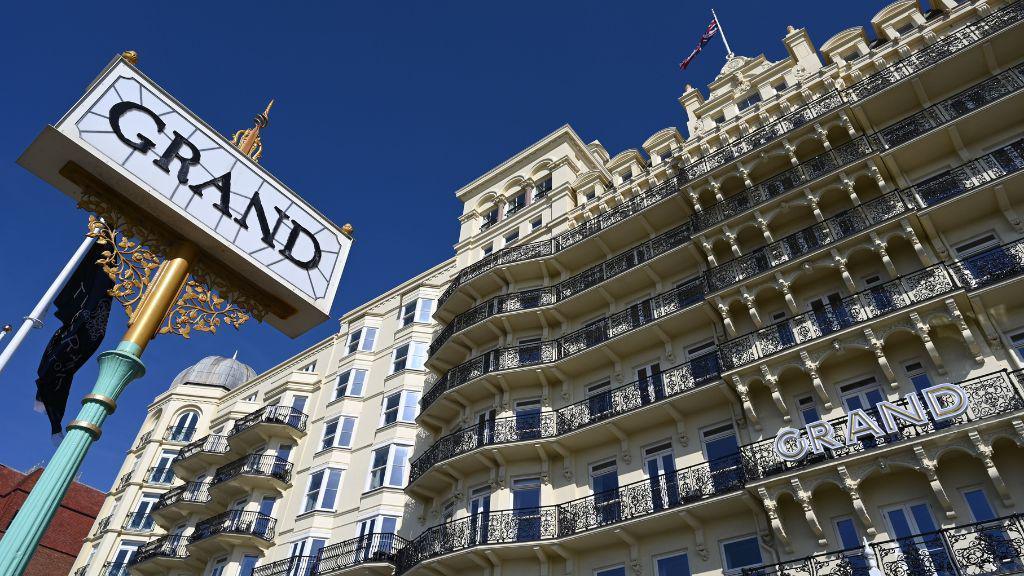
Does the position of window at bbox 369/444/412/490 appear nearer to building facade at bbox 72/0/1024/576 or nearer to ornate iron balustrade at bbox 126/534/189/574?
building facade at bbox 72/0/1024/576

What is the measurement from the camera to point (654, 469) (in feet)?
70.0

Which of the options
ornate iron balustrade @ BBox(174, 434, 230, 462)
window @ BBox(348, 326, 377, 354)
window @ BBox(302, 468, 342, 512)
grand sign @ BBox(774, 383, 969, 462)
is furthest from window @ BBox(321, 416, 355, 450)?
grand sign @ BBox(774, 383, 969, 462)

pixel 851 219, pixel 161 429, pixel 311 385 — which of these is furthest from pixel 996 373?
pixel 161 429

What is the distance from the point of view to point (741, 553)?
1792 cm

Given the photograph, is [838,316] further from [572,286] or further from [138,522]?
[138,522]

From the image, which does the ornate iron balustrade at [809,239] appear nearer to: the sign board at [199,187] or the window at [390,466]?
the window at [390,466]

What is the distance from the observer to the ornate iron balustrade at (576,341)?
24.0 meters

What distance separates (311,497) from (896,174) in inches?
1095

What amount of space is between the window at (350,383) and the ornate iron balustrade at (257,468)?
4354 millimetres

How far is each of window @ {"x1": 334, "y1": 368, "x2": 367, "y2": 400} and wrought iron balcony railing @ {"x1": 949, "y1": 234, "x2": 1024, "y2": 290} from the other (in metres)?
27.0

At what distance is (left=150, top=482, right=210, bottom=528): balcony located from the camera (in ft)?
116

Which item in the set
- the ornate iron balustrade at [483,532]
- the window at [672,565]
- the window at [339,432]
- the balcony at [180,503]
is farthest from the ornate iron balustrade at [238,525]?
the window at [672,565]

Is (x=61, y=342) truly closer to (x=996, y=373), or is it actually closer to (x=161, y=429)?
(x=996, y=373)

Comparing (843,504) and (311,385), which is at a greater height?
(311,385)
